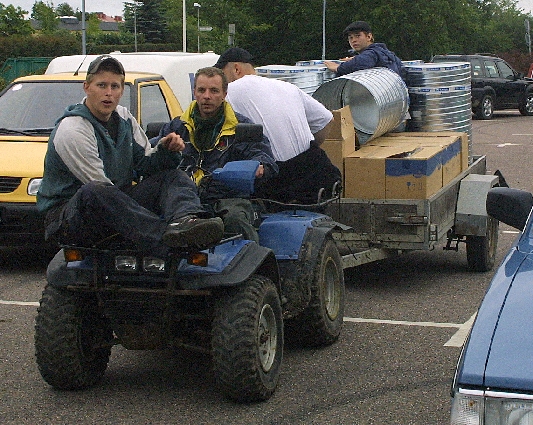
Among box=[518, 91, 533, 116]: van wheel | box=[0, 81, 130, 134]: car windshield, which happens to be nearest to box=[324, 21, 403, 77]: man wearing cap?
box=[0, 81, 130, 134]: car windshield

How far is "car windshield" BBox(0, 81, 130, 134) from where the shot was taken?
33.3ft

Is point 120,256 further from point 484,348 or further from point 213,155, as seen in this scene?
point 484,348

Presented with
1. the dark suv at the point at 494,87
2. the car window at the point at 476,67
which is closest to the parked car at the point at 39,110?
the dark suv at the point at 494,87

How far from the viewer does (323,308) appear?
21.3 feet

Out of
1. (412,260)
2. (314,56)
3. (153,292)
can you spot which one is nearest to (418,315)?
(412,260)

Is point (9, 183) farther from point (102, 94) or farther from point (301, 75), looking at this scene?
point (102, 94)

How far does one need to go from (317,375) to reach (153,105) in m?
5.19

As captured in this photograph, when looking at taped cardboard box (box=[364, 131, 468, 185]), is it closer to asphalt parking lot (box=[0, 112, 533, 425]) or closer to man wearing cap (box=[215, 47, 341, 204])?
→ asphalt parking lot (box=[0, 112, 533, 425])

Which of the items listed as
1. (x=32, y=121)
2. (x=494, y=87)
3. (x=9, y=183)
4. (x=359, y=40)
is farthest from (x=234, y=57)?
(x=494, y=87)

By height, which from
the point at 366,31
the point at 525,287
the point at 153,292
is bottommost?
the point at 153,292

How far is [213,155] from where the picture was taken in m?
6.12

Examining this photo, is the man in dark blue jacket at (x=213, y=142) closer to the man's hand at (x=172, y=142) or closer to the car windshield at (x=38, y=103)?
the man's hand at (x=172, y=142)

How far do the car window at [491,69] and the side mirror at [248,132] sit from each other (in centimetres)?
2842

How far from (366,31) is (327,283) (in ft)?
14.3
